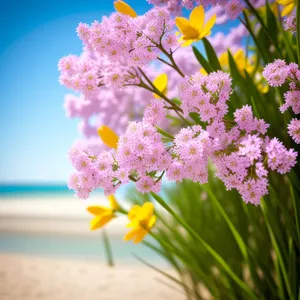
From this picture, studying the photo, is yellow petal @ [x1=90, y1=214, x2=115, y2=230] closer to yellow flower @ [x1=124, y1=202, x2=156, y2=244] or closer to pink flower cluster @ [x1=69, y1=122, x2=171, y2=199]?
yellow flower @ [x1=124, y1=202, x2=156, y2=244]

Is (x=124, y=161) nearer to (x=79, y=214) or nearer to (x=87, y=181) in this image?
(x=87, y=181)

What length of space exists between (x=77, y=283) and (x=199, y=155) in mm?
1387

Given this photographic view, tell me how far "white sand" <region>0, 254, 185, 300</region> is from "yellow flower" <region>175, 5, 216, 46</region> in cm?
84

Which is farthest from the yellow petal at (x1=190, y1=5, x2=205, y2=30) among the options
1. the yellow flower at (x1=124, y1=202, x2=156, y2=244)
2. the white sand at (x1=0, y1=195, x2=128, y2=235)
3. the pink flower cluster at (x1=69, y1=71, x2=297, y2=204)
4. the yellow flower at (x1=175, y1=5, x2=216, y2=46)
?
the white sand at (x1=0, y1=195, x2=128, y2=235)

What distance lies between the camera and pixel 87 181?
0.39 m

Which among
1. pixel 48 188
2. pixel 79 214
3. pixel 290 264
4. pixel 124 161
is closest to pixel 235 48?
pixel 290 264

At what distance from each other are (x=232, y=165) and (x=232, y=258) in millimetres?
650

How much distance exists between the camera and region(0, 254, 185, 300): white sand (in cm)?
132

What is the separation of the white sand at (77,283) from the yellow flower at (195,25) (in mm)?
839

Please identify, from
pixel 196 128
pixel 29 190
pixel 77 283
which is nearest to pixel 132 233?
pixel 196 128

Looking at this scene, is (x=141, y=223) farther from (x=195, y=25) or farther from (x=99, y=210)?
(x=195, y=25)

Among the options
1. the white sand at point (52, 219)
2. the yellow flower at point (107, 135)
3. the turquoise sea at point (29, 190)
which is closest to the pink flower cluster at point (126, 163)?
the yellow flower at point (107, 135)

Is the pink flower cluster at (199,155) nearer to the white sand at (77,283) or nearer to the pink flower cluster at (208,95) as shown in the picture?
the pink flower cluster at (208,95)

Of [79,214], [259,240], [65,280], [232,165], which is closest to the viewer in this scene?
[232,165]
